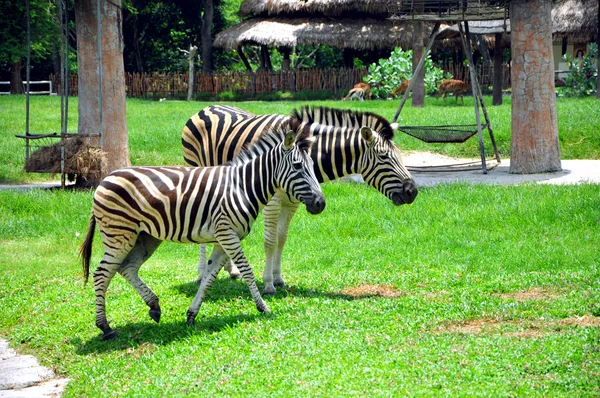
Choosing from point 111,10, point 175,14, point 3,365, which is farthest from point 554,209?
point 175,14

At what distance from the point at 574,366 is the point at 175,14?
37.9m

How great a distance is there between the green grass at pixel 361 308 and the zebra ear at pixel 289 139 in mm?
1561

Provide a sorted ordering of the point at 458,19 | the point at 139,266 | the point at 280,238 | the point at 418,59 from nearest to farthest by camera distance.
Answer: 1. the point at 139,266
2. the point at 280,238
3. the point at 458,19
4. the point at 418,59

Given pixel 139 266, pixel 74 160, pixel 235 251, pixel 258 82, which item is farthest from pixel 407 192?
pixel 258 82

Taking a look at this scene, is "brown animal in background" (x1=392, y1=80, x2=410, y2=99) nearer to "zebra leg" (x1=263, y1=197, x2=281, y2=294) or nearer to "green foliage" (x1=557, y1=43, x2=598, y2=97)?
"green foliage" (x1=557, y1=43, x2=598, y2=97)

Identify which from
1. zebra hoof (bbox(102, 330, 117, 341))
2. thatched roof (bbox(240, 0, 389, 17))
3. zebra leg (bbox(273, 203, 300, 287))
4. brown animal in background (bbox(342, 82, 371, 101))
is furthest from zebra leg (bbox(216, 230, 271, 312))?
thatched roof (bbox(240, 0, 389, 17))

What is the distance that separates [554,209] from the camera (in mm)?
11617

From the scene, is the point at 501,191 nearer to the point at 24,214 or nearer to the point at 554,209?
the point at 554,209

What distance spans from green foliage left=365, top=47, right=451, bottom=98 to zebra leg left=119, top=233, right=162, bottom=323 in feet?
83.2

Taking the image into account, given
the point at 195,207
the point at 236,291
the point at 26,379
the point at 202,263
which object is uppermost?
the point at 195,207

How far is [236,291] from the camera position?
9086 mm

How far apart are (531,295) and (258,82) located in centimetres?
2923

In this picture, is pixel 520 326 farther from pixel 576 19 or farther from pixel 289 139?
pixel 576 19

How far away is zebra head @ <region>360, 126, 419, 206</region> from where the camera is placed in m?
8.78
